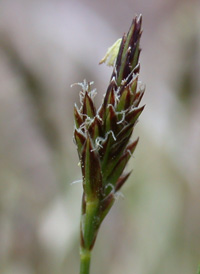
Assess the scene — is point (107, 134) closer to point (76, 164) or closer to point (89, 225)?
point (89, 225)

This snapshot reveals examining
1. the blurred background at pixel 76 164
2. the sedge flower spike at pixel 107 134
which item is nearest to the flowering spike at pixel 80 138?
the sedge flower spike at pixel 107 134

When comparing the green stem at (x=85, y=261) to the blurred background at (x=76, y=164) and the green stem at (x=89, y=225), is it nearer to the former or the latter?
the green stem at (x=89, y=225)

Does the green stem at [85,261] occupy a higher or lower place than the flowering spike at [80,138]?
lower

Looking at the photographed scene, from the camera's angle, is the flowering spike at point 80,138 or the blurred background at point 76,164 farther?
the blurred background at point 76,164

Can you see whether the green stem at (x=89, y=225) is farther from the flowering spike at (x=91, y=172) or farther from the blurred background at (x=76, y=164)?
the blurred background at (x=76, y=164)

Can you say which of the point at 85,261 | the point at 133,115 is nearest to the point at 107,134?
the point at 133,115

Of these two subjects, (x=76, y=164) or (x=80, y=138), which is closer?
(x=80, y=138)

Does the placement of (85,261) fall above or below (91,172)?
below

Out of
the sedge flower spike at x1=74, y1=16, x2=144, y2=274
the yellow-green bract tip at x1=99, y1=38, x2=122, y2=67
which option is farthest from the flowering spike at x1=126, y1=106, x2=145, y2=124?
the yellow-green bract tip at x1=99, y1=38, x2=122, y2=67
